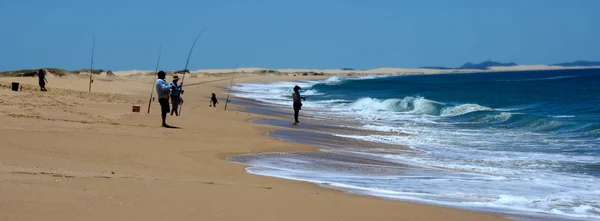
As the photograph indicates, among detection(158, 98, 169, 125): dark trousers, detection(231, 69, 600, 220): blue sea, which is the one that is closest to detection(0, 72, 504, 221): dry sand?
detection(231, 69, 600, 220): blue sea

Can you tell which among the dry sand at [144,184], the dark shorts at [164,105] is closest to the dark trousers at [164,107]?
the dark shorts at [164,105]

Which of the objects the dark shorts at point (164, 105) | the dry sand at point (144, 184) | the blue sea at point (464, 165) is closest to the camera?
the dry sand at point (144, 184)

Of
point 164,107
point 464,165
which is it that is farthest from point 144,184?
point 164,107

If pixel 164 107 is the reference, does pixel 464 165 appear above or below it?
below

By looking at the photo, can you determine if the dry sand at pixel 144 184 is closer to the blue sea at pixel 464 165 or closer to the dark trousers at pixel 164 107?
the blue sea at pixel 464 165

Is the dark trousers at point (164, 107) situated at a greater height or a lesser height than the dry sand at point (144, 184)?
greater

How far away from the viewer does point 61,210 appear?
477 centimetres

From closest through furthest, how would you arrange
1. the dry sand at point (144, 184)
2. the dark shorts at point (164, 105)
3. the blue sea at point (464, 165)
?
the dry sand at point (144, 184) < the blue sea at point (464, 165) < the dark shorts at point (164, 105)

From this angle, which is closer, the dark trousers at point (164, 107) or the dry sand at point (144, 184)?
the dry sand at point (144, 184)

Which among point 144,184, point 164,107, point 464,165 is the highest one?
point 164,107

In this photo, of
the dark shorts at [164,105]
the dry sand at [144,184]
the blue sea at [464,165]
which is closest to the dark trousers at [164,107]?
the dark shorts at [164,105]

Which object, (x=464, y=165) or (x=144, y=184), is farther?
(x=464, y=165)

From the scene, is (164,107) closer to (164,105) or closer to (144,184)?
(164,105)

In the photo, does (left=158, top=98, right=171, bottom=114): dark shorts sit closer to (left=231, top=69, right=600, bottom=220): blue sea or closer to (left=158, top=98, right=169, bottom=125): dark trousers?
(left=158, top=98, right=169, bottom=125): dark trousers
